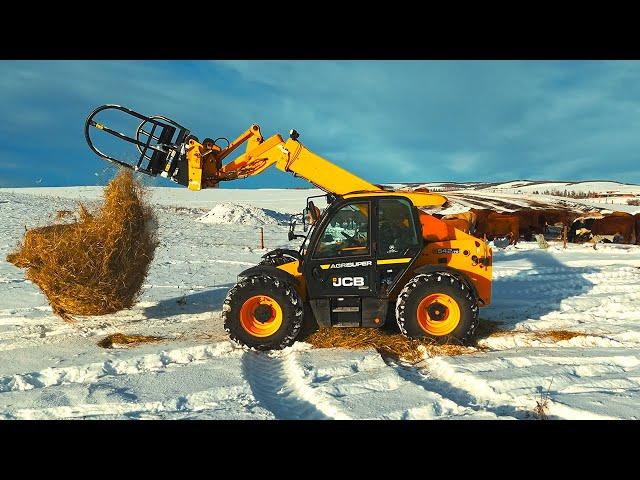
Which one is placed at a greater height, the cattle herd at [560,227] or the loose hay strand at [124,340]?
the cattle herd at [560,227]

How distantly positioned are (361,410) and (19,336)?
483 cm

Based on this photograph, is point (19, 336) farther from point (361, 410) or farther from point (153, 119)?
point (361, 410)

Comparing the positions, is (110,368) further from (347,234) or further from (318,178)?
(318,178)

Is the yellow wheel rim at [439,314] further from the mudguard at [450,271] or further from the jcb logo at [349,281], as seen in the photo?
the jcb logo at [349,281]

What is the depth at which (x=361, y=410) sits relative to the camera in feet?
13.8

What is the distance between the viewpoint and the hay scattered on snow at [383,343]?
5945 mm

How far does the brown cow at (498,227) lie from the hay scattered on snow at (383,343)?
15.1m

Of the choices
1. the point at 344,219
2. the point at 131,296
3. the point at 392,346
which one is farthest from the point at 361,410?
the point at 131,296

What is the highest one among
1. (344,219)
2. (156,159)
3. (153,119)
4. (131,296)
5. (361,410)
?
(153,119)

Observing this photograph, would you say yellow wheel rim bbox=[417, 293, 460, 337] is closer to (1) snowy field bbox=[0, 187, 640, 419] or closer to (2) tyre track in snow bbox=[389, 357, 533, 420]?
(1) snowy field bbox=[0, 187, 640, 419]

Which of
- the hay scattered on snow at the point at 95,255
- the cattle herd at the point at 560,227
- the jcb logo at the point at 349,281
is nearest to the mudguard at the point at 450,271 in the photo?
the jcb logo at the point at 349,281

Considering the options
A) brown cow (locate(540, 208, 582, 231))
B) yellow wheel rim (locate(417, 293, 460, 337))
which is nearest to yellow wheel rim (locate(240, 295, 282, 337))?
yellow wheel rim (locate(417, 293, 460, 337))

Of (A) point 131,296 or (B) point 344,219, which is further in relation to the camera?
(A) point 131,296

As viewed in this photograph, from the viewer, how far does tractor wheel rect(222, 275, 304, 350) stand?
609cm
